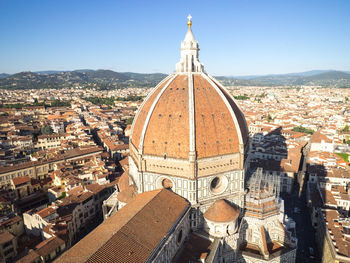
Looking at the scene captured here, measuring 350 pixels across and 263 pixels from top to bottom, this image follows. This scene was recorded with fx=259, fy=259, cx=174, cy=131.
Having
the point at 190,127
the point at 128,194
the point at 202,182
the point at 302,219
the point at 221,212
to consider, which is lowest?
the point at 302,219

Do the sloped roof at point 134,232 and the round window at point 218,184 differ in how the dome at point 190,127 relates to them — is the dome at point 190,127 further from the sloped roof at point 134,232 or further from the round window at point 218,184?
the sloped roof at point 134,232

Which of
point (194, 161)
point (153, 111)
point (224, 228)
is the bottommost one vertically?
point (224, 228)

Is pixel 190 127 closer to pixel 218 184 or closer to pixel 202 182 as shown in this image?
pixel 202 182

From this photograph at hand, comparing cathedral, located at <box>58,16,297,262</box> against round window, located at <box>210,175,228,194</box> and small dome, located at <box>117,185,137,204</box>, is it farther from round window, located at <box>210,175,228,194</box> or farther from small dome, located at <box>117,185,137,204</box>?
small dome, located at <box>117,185,137,204</box>

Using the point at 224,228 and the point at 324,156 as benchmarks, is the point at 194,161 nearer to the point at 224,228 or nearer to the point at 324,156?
the point at 224,228

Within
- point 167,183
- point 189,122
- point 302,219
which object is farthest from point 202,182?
point 302,219

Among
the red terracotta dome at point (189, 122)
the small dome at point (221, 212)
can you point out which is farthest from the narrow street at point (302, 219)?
the red terracotta dome at point (189, 122)

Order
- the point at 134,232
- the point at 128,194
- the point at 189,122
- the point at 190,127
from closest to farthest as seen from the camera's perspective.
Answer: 1. the point at 134,232
2. the point at 190,127
3. the point at 189,122
4. the point at 128,194

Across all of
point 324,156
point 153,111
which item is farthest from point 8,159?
point 324,156
